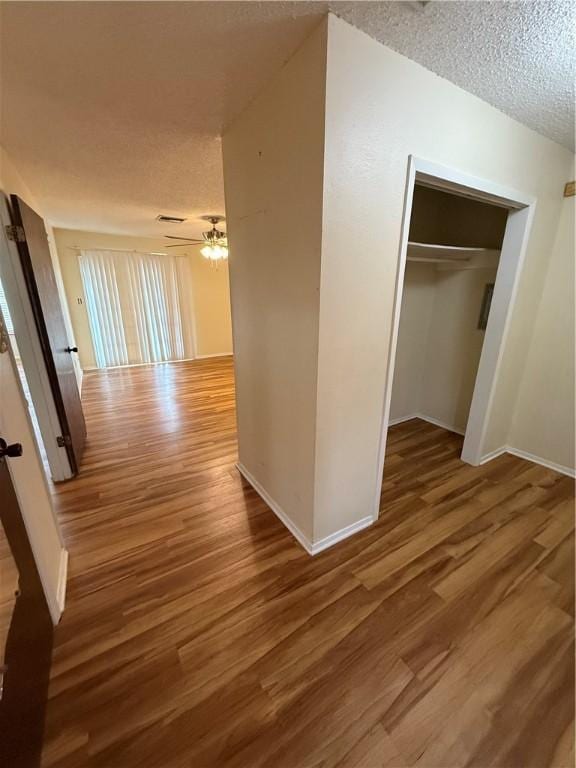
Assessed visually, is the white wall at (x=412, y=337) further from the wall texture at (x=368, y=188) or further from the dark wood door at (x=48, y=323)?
the dark wood door at (x=48, y=323)

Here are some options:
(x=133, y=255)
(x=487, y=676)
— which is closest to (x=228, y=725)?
(x=487, y=676)

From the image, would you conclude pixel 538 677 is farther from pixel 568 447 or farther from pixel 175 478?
pixel 175 478

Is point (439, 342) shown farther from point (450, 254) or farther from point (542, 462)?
point (542, 462)

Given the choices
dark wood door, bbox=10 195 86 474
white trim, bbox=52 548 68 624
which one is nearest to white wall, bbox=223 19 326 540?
white trim, bbox=52 548 68 624

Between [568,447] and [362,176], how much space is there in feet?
8.95

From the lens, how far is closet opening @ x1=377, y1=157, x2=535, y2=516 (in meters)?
2.27

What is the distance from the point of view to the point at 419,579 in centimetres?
160

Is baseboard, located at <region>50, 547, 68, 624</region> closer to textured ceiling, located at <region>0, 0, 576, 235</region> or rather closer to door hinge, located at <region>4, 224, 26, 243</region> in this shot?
door hinge, located at <region>4, 224, 26, 243</region>

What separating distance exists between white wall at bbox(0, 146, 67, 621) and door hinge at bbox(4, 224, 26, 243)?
3.80 feet

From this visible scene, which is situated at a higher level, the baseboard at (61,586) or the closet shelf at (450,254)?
the closet shelf at (450,254)

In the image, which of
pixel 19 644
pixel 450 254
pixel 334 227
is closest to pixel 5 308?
pixel 19 644

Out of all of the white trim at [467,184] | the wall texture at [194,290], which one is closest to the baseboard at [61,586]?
the white trim at [467,184]

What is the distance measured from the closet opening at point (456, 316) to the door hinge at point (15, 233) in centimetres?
268

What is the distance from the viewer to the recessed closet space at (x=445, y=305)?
109 inches
